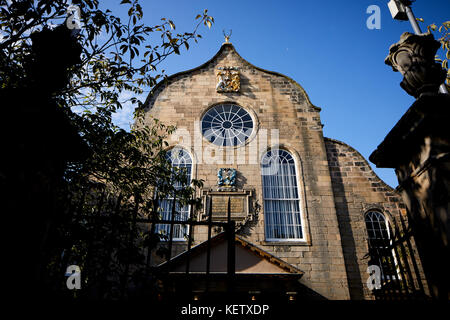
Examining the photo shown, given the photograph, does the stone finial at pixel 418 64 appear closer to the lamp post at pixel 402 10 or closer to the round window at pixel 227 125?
the lamp post at pixel 402 10

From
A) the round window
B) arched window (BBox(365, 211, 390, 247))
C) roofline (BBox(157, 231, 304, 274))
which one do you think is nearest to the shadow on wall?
arched window (BBox(365, 211, 390, 247))

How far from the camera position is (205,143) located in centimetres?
1174

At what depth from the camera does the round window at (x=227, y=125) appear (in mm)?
12016

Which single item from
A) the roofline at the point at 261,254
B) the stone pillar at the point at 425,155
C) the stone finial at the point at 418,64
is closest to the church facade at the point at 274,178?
the roofline at the point at 261,254

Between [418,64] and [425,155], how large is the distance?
1019 millimetres

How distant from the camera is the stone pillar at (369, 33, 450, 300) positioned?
7.94 feet

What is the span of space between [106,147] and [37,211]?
12.4 ft

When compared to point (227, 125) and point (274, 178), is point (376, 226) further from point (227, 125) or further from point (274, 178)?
point (227, 125)

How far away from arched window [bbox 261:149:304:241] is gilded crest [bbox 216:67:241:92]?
3.70 metres

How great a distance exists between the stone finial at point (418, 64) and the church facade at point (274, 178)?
653cm

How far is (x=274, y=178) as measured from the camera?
36.5 ft

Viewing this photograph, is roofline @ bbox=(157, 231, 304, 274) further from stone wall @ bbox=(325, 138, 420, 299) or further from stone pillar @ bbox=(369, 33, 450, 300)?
stone pillar @ bbox=(369, 33, 450, 300)

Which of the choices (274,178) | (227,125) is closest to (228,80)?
(227,125)
